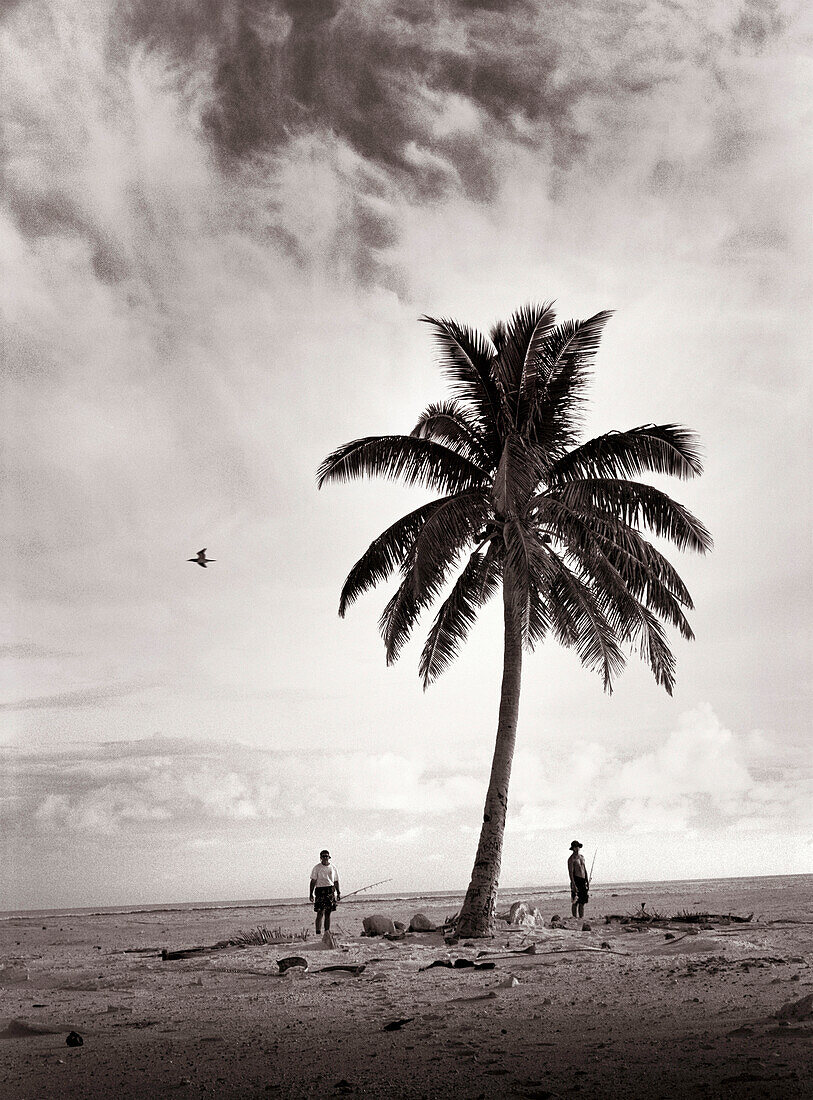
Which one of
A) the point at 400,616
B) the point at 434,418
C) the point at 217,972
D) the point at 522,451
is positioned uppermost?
the point at 434,418

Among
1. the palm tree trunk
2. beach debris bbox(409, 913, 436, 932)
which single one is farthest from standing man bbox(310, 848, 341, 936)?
the palm tree trunk

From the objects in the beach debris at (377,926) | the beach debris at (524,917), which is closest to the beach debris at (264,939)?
the beach debris at (377,926)

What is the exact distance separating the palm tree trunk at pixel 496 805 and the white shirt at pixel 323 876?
2.46 m

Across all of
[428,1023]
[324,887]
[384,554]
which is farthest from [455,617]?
[428,1023]

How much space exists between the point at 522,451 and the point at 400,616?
3689 millimetres

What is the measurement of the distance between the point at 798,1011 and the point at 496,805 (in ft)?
27.2

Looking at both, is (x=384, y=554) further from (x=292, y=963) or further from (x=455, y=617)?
(x=292, y=963)

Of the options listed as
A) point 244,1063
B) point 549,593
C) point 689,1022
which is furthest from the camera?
point 549,593

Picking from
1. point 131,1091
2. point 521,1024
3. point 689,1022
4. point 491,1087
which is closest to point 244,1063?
point 131,1091

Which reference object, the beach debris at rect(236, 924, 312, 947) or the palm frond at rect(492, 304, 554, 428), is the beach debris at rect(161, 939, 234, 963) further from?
the palm frond at rect(492, 304, 554, 428)

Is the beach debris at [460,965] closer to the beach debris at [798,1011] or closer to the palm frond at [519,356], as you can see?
the beach debris at [798,1011]

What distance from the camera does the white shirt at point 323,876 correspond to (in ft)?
50.3

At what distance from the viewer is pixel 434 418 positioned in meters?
16.0

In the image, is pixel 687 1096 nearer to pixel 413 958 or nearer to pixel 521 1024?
pixel 521 1024
